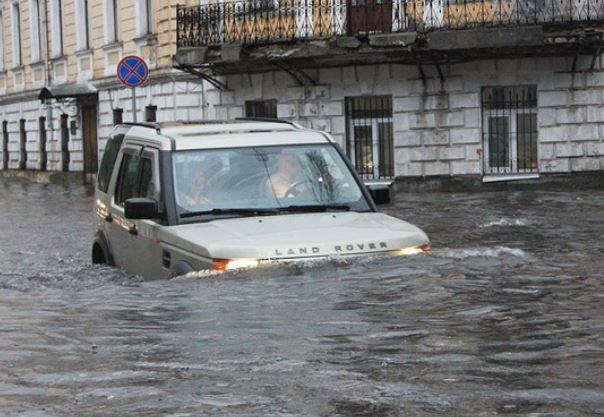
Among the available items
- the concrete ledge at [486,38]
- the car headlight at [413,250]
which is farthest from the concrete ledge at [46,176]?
the car headlight at [413,250]

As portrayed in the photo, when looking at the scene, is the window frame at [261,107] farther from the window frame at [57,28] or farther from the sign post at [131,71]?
the window frame at [57,28]

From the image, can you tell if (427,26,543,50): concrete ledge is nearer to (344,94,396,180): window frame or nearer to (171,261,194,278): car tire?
(344,94,396,180): window frame

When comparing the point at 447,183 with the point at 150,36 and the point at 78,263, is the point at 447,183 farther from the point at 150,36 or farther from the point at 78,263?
the point at 78,263

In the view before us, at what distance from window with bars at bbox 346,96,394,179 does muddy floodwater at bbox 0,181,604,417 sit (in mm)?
14841

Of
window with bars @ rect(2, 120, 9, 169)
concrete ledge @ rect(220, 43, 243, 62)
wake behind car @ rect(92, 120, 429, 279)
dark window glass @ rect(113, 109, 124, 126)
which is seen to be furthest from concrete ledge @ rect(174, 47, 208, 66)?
window with bars @ rect(2, 120, 9, 169)

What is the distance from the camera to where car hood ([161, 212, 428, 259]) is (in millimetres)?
8578

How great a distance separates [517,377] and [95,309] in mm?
3688

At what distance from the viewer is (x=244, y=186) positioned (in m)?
9.77

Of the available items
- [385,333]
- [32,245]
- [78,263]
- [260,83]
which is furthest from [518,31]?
[385,333]

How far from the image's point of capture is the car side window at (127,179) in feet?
35.2

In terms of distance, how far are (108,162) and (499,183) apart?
570 inches

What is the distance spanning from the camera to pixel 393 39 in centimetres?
2444

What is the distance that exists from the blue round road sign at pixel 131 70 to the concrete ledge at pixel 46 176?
604 inches

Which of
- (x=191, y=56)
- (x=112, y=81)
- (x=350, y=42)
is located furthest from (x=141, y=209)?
(x=112, y=81)
